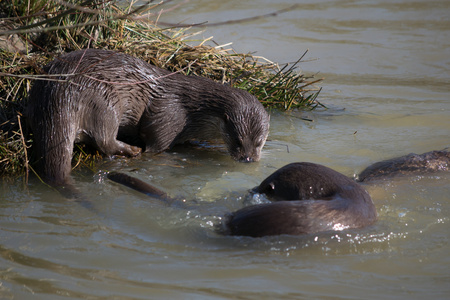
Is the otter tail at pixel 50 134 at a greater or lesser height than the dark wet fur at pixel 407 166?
greater

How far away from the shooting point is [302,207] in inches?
102

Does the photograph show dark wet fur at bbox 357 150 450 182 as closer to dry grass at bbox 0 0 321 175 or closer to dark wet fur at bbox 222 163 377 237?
dark wet fur at bbox 222 163 377 237

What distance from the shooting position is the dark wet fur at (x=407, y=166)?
3.55 metres

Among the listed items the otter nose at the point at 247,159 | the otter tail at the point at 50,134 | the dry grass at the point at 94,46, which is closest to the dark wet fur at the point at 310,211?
the otter nose at the point at 247,159

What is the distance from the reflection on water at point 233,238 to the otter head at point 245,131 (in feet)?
0.30

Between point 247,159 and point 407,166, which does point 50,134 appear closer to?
point 247,159

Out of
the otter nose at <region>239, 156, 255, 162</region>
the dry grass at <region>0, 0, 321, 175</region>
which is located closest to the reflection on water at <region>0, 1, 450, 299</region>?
the otter nose at <region>239, 156, 255, 162</region>

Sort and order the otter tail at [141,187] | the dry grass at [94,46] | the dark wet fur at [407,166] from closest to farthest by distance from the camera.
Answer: the otter tail at [141,187] < the dark wet fur at [407,166] < the dry grass at [94,46]

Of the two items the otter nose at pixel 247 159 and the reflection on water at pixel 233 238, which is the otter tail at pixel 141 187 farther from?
the otter nose at pixel 247 159

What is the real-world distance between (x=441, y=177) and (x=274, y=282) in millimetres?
1652

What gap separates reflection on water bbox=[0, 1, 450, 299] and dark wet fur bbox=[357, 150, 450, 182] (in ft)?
0.26

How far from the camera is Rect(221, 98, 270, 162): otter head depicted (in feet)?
13.0

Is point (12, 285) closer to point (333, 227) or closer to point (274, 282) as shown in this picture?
point (274, 282)

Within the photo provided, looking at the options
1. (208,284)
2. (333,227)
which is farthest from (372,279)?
(208,284)
